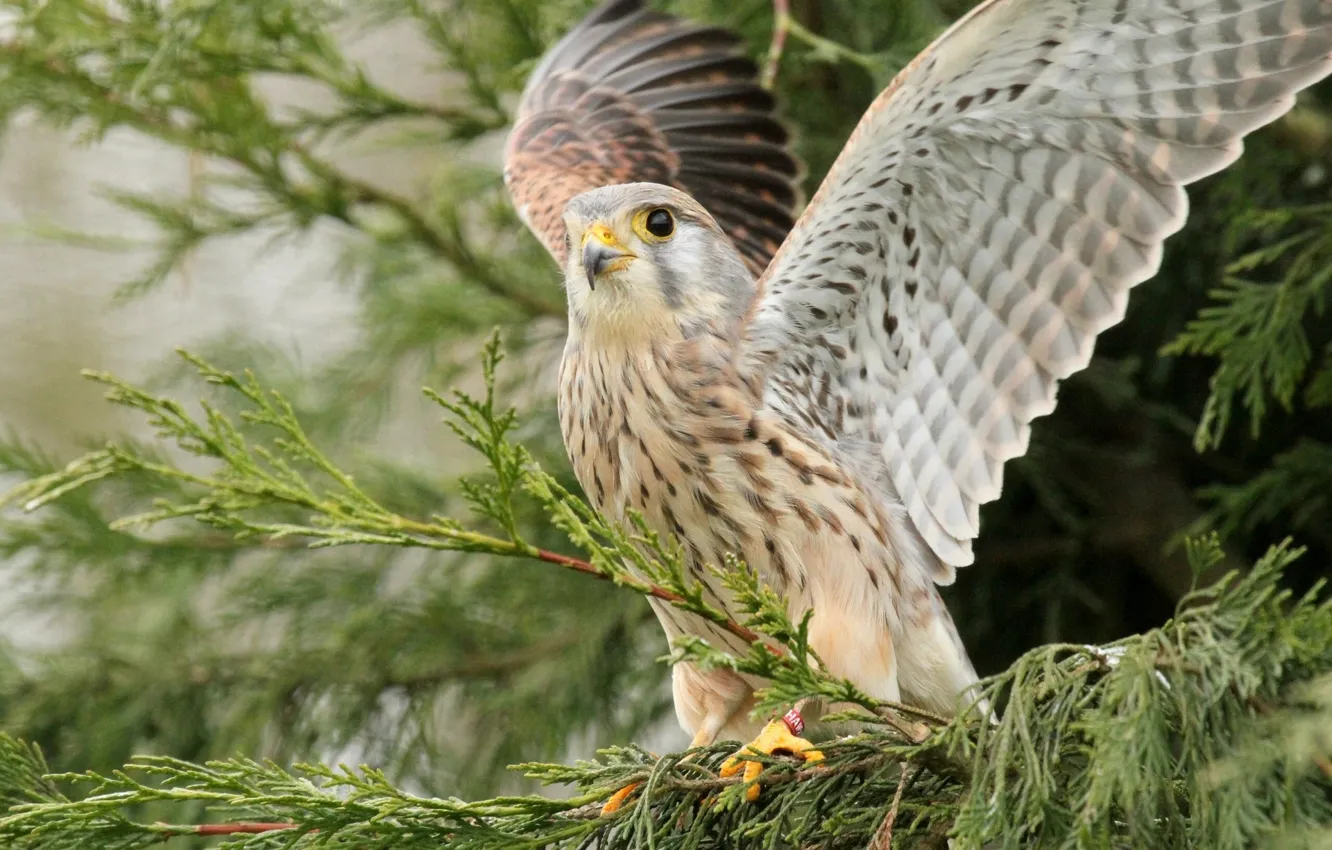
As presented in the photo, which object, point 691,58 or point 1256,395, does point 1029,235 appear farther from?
point 691,58

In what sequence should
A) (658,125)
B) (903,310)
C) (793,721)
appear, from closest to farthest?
(793,721), (903,310), (658,125)

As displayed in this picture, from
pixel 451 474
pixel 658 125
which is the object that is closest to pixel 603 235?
pixel 658 125

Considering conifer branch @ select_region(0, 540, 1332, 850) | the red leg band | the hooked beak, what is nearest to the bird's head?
the hooked beak

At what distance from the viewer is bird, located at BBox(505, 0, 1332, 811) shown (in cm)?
255

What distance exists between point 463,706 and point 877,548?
1689mm

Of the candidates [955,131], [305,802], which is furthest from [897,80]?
[305,802]

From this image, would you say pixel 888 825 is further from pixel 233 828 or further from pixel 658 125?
pixel 658 125

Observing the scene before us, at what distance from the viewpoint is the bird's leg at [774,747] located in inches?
83.3

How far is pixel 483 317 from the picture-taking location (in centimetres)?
398

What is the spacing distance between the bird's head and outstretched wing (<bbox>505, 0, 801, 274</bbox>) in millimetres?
661

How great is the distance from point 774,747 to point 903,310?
97 centimetres

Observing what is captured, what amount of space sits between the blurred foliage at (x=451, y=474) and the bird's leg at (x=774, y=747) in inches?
48.4

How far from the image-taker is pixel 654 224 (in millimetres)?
2809

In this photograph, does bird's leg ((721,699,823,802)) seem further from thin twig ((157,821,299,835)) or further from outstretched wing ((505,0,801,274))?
outstretched wing ((505,0,801,274))
